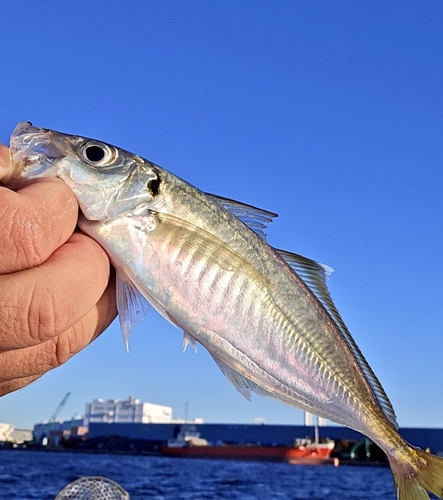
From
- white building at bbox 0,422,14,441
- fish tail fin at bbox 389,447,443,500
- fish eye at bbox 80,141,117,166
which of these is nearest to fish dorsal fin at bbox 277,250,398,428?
fish tail fin at bbox 389,447,443,500

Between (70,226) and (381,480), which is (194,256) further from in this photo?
(381,480)

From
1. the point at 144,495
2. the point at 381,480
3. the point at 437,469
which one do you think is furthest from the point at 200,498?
the point at 437,469

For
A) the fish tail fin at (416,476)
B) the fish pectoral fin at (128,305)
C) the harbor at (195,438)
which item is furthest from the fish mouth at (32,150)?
the harbor at (195,438)

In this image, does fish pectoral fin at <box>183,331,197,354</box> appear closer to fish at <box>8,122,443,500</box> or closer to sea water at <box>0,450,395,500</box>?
fish at <box>8,122,443,500</box>

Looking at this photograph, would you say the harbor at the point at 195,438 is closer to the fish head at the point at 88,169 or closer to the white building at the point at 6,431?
the white building at the point at 6,431

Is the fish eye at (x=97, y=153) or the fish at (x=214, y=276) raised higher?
the fish eye at (x=97, y=153)
